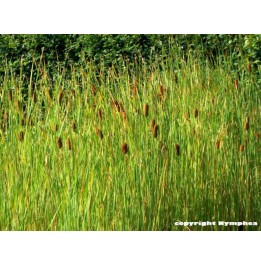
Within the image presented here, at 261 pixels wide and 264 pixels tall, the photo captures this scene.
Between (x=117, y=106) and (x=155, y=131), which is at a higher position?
(x=117, y=106)

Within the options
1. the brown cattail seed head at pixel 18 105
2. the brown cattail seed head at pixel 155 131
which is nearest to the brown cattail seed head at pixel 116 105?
the brown cattail seed head at pixel 155 131

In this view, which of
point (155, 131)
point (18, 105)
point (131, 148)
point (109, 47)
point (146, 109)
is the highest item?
point (109, 47)

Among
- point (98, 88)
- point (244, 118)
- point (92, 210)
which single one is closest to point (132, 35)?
point (98, 88)

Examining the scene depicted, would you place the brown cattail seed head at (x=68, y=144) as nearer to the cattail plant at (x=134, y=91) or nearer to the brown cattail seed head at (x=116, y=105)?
the brown cattail seed head at (x=116, y=105)

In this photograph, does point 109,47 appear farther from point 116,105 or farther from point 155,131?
point 155,131

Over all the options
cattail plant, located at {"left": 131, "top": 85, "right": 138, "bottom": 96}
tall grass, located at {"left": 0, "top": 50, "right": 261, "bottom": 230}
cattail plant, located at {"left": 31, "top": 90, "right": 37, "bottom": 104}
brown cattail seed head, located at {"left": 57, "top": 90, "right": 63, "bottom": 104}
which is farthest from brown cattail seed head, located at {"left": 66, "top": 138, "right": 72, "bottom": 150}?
cattail plant, located at {"left": 131, "top": 85, "right": 138, "bottom": 96}

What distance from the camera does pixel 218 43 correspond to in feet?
17.1

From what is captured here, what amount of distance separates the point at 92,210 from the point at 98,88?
1.21 metres

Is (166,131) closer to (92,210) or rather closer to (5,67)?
(92,210)

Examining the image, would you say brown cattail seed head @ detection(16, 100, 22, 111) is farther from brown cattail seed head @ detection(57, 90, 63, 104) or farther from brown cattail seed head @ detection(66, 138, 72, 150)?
brown cattail seed head @ detection(66, 138, 72, 150)

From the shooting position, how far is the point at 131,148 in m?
4.79

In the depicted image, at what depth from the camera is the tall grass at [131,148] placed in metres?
4.68

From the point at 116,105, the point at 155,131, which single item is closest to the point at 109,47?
the point at 116,105

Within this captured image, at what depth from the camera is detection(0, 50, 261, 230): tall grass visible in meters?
4.68
